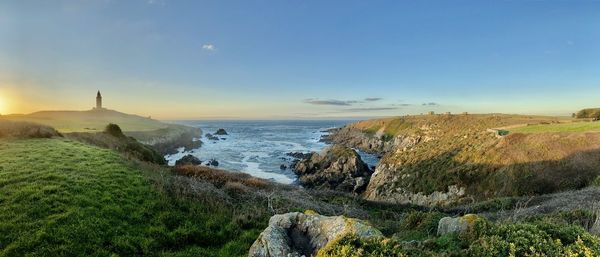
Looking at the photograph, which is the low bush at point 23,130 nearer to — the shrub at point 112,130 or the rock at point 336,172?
the shrub at point 112,130

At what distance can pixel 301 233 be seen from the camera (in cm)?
747

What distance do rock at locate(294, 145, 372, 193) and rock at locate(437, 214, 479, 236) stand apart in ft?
104

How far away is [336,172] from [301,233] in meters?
36.2

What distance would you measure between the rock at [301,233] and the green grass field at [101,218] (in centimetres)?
277

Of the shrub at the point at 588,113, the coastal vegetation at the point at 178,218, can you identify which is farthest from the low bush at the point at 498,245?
the shrub at the point at 588,113

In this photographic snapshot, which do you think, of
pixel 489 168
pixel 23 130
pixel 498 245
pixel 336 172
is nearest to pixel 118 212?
pixel 498 245

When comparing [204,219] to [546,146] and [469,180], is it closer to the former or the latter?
[469,180]

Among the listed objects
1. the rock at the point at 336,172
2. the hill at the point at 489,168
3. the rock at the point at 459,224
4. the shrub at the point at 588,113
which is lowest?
the rock at the point at 336,172

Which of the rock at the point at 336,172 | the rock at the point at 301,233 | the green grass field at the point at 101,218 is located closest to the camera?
the rock at the point at 301,233

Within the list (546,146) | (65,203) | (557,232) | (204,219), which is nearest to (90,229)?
(65,203)

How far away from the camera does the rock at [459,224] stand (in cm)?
615

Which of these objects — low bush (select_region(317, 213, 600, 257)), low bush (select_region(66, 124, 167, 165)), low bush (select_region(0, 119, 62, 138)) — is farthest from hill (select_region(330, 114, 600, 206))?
low bush (select_region(0, 119, 62, 138))

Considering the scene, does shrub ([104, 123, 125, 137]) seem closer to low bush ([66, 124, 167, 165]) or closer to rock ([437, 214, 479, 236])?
low bush ([66, 124, 167, 165])

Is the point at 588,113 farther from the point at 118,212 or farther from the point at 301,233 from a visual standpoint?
the point at 118,212
